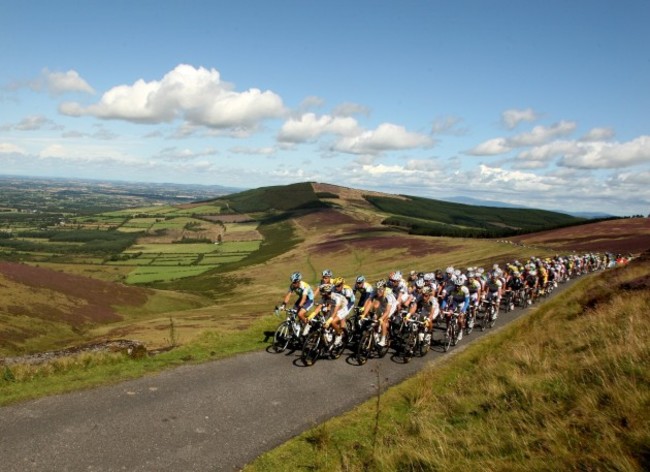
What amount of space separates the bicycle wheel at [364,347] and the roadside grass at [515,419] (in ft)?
8.40

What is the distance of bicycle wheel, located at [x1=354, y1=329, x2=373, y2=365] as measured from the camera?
1748cm

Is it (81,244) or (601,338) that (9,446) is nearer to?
(601,338)

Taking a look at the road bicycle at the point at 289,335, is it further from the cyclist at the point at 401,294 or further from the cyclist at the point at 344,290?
the cyclist at the point at 401,294

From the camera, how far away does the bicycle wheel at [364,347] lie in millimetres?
17484

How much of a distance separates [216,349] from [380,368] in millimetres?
6494

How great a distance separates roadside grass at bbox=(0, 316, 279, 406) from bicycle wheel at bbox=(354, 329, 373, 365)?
13.7 feet

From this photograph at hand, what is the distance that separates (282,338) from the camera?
18.5 metres

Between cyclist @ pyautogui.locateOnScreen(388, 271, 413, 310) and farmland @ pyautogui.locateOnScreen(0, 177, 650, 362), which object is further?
farmland @ pyautogui.locateOnScreen(0, 177, 650, 362)

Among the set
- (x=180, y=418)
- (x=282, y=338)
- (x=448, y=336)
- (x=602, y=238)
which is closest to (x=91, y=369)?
(x=180, y=418)

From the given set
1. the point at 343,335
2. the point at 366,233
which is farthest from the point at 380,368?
the point at 366,233

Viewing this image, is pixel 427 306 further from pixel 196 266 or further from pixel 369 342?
pixel 196 266

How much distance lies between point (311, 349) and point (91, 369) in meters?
7.45

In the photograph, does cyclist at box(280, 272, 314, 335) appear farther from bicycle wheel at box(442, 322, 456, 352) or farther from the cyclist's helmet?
bicycle wheel at box(442, 322, 456, 352)

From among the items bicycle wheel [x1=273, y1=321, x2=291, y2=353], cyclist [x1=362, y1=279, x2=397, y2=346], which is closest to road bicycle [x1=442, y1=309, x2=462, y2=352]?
cyclist [x1=362, y1=279, x2=397, y2=346]
